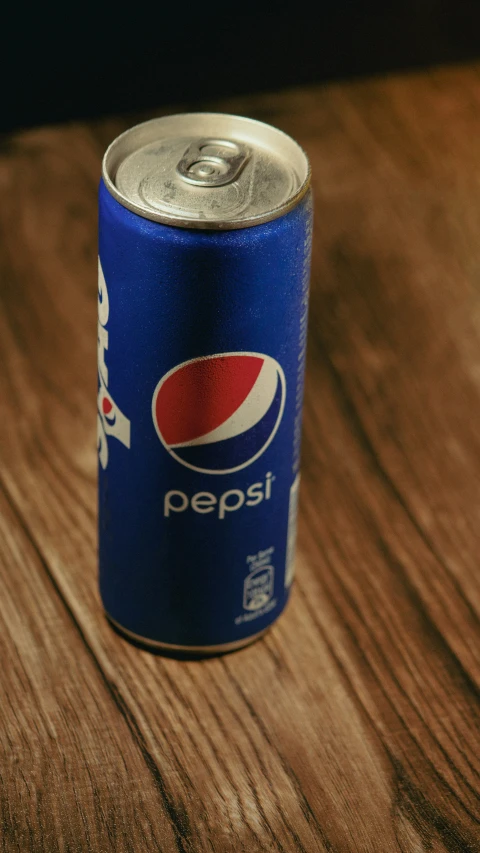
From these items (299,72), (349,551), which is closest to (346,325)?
(349,551)

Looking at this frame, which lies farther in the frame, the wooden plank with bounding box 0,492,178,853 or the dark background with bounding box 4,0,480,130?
the dark background with bounding box 4,0,480,130

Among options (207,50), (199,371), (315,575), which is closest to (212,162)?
(199,371)

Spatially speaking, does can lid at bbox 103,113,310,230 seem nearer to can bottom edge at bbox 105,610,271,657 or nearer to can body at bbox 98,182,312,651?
can body at bbox 98,182,312,651

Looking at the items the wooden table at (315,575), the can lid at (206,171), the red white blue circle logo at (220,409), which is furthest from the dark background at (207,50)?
the red white blue circle logo at (220,409)

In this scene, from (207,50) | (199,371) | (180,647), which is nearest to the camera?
(199,371)

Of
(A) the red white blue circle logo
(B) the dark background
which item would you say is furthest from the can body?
(B) the dark background

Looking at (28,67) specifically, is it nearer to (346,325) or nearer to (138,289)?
(346,325)

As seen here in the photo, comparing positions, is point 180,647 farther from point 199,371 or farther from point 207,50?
point 207,50
